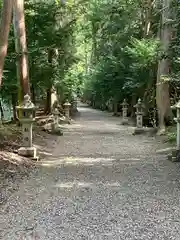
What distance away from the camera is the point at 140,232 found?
4977 millimetres

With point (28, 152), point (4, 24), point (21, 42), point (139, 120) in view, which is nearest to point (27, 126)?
point (28, 152)

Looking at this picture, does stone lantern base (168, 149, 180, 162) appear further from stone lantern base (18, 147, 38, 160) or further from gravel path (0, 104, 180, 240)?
stone lantern base (18, 147, 38, 160)

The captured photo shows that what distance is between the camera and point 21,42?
13.6 metres

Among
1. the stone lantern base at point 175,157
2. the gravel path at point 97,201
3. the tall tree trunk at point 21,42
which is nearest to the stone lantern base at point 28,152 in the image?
the gravel path at point 97,201

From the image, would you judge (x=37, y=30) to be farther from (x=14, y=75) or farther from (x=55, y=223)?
(x=55, y=223)

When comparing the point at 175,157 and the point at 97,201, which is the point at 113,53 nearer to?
the point at 175,157

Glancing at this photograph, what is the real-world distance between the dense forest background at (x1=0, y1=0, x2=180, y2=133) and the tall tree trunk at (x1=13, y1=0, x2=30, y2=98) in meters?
0.04

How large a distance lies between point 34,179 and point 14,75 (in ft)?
26.0

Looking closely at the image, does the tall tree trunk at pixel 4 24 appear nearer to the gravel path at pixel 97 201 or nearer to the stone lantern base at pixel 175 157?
the gravel path at pixel 97 201

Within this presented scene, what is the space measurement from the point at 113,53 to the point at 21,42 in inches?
675

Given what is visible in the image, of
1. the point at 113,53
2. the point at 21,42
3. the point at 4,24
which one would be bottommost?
the point at 4,24

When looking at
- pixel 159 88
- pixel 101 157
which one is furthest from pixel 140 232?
pixel 159 88

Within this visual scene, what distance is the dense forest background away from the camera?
1494cm

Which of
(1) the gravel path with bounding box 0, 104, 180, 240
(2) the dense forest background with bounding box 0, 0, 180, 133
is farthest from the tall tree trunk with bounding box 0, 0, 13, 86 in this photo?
(2) the dense forest background with bounding box 0, 0, 180, 133
